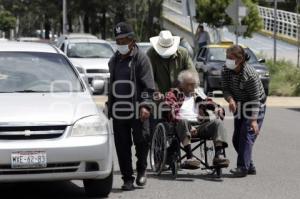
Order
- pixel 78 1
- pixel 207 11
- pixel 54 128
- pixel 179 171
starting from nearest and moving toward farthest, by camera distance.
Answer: pixel 54 128 < pixel 179 171 < pixel 207 11 < pixel 78 1

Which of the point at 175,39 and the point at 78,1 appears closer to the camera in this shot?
the point at 175,39

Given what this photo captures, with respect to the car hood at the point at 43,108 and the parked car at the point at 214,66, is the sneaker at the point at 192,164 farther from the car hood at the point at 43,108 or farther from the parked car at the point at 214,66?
the parked car at the point at 214,66

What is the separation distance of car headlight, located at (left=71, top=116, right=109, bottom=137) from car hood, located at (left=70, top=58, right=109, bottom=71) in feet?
43.0

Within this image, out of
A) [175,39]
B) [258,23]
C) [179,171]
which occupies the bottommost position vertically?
[258,23]

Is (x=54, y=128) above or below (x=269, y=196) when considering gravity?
above

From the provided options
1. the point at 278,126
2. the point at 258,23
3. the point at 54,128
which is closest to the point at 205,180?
the point at 54,128

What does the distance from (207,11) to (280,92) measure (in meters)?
21.2

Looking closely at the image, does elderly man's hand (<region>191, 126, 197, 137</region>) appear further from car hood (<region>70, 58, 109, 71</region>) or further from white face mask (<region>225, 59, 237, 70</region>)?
car hood (<region>70, 58, 109, 71</region>)

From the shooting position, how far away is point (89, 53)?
2248 cm

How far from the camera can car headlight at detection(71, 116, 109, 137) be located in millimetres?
7410

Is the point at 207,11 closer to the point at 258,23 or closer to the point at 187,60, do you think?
the point at 258,23

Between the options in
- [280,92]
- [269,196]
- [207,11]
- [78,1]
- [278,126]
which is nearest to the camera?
[269,196]

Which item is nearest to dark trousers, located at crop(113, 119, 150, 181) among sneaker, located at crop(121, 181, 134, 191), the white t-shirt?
sneaker, located at crop(121, 181, 134, 191)

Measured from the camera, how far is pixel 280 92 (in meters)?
23.3
